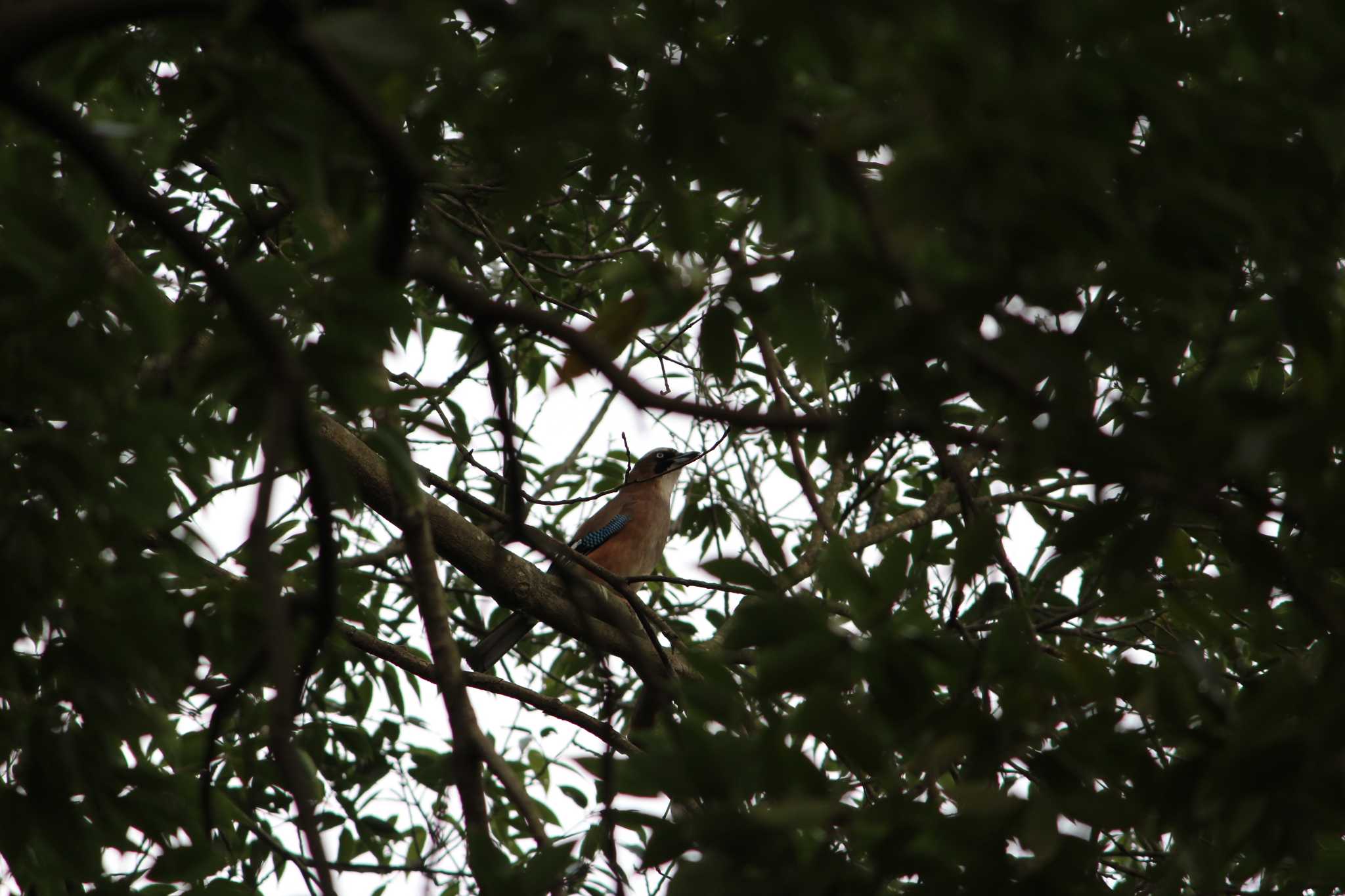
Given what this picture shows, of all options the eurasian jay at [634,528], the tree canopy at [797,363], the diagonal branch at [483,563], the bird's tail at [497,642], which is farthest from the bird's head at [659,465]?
the tree canopy at [797,363]

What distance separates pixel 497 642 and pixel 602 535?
3.21m

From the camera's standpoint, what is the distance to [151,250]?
19.1 feet

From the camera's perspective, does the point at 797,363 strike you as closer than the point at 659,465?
Yes

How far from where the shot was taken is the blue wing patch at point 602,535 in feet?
33.1

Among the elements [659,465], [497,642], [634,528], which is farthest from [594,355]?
[659,465]

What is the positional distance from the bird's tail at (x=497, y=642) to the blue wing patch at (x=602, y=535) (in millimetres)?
2948


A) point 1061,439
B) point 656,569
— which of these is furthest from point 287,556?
point 656,569

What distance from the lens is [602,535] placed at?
33.3 feet

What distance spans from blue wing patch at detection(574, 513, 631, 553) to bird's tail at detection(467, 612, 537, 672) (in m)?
2.95

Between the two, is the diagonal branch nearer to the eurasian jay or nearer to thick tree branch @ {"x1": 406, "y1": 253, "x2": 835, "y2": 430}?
thick tree branch @ {"x1": 406, "y1": 253, "x2": 835, "y2": 430}

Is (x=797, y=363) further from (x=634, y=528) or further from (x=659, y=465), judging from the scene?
(x=659, y=465)

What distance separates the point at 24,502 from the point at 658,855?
4.18ft

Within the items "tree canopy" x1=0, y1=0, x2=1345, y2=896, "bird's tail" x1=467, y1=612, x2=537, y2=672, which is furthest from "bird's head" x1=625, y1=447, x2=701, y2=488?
"tree canopy" x1=0, y1=0, x2=1345, y2=896

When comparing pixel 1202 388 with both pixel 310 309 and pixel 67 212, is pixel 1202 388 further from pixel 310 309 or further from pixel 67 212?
pixel 67 212
